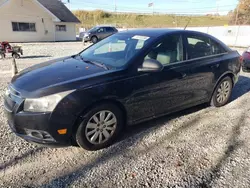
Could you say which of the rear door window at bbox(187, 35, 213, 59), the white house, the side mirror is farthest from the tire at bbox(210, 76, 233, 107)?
the white house

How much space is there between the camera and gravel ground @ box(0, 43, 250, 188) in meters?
2.52

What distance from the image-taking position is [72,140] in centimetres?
295

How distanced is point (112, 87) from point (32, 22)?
23857 millimetres

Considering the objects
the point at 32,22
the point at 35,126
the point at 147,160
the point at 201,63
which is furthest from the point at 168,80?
the point at 32,22

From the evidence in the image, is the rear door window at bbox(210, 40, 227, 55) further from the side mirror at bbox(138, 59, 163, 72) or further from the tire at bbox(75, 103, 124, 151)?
the tire at bbox(75, 103, 124, 151)

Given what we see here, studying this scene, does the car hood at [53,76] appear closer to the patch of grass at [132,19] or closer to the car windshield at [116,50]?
the car windshield at [116,50]

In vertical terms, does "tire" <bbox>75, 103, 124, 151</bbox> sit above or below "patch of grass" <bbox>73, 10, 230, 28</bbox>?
below

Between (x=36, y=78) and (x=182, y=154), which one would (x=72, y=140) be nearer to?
(x=36, y=78)

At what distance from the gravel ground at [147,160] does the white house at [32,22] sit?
70.4 ft

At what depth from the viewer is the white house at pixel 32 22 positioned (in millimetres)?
21703

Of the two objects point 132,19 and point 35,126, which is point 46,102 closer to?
point 35,126

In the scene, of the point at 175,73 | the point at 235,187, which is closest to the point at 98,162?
the point at 235,187

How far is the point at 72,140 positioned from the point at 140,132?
1182mm

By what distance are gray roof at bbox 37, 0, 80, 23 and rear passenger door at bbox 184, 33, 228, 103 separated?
24048mm
